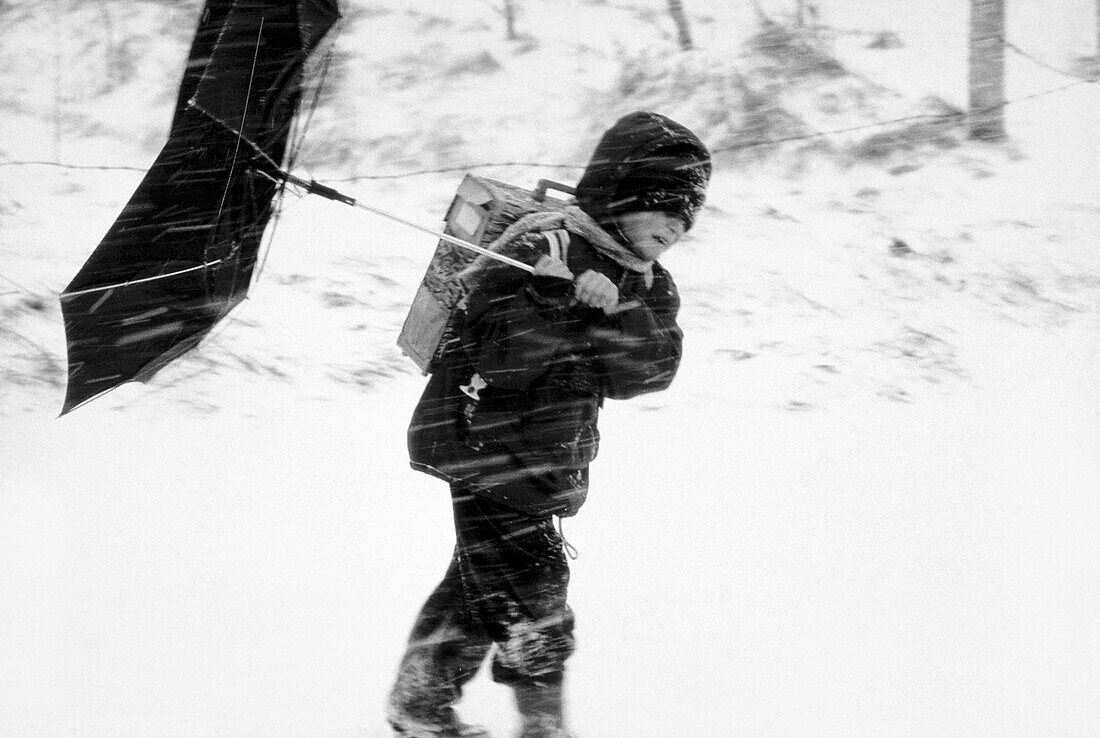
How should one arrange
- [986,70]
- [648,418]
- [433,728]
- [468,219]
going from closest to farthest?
[468,219] → [433,728] → [648,418] → [986,70]

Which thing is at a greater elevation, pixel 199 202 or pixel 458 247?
pixel 199 202

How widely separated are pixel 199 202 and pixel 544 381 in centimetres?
68

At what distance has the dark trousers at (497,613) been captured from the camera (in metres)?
1.80

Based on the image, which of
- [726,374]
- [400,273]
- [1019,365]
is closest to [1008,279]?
[1019,365]

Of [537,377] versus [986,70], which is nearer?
[537,377]

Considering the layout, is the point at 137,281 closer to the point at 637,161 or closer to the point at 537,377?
the point at 537,377

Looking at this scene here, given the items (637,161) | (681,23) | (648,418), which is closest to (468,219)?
(637,161)

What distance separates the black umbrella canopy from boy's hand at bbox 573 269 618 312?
0.62m

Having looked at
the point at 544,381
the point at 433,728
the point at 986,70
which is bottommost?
the point at 433,728

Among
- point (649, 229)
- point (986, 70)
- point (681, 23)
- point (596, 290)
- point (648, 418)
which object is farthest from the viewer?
point (681, 23)

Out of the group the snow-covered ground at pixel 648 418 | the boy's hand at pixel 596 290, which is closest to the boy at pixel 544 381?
the boy's hand at pixel 596 290

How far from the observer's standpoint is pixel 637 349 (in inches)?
65.6

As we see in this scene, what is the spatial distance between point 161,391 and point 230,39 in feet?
6.13

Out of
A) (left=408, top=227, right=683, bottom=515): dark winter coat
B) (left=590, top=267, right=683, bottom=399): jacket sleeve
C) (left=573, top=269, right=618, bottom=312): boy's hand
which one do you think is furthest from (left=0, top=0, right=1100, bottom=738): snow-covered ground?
(left=573, top=269, right=618, bottom=312): boy's hand
